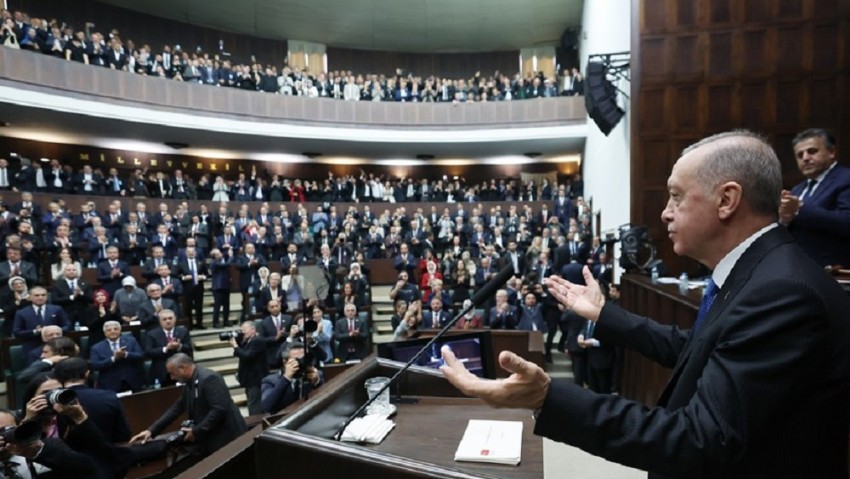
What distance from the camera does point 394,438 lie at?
1.35 metres

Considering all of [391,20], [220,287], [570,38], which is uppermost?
[391,20]

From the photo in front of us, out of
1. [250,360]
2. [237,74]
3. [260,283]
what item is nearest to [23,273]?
[260,283]

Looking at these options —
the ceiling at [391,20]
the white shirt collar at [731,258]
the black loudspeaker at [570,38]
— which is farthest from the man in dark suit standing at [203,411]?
the black loudspeaker at [570,38]

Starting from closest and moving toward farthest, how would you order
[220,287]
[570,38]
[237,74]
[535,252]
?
1. [220,287]
2. [535,252]
3. [237,74]
4. [570,38]

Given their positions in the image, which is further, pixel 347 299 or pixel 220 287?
pixel 220 287

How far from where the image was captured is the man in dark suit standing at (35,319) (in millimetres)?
4738

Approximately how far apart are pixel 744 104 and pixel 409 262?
5.43 meters

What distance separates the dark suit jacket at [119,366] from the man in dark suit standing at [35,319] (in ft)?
2.36

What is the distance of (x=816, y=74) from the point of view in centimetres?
496

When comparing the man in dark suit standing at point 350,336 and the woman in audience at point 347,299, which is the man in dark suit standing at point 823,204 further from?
the woman in audience at point 347,299

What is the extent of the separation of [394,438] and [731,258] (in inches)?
37.5

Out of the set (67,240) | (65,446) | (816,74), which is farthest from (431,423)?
(67,240)

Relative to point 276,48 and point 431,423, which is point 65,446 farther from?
point 276,48

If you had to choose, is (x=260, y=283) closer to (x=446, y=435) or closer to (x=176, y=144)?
(x=446, y=435)
